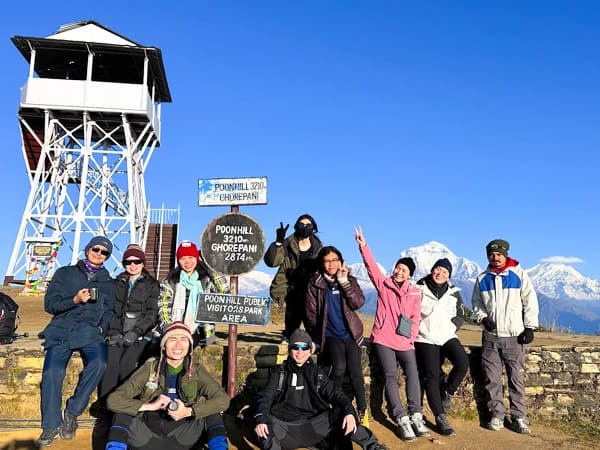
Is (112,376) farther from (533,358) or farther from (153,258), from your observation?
(153,258)

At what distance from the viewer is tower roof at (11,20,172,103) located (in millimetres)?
21172

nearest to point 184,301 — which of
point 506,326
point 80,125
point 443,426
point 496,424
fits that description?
point 443,426

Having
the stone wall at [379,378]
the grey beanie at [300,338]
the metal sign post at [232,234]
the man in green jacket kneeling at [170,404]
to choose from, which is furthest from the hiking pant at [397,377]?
the man in green jacket kneeling at [170,404]

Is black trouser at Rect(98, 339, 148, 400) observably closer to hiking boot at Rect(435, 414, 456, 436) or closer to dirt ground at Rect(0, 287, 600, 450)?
dirt ground at Rect(0, 287, 600, 450)

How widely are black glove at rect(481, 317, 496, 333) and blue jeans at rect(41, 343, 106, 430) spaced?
176 inches

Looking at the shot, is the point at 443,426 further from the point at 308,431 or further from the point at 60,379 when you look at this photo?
the point at 60,379

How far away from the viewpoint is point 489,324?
6.25 metres

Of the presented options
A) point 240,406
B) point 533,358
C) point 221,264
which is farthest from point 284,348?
point 533,358

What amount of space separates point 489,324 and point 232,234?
11.0 ft

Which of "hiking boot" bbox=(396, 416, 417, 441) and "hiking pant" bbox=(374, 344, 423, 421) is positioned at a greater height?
"hiking pant" bbox=(374, 344, 423, 421)

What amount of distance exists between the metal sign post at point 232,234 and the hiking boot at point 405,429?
1.96m

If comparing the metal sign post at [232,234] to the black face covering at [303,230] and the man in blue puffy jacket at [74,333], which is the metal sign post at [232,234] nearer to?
the black face covering at [303,230]

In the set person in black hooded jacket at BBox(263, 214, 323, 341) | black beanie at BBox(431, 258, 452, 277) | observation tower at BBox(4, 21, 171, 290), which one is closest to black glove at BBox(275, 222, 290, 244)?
person in black hooded jacket at BBox(263, 214, 323, 341)

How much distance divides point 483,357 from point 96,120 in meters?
20.6
